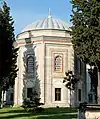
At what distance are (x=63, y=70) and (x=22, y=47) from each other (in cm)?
719

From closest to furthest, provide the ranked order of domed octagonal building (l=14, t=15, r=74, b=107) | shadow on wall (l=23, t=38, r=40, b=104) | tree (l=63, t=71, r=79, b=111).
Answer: tree (l=63, t=71, r=79, b=111), domed octagonal building (l=14, t=15, r=74, b=107), shadow on wall (l=23, t=38, r=40, b=104)

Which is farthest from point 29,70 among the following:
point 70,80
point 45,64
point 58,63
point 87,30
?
point 87,30

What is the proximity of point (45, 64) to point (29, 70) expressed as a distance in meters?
3.23

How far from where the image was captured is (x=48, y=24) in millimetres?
53812

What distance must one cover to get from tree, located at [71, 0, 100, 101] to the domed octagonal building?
19654 mm

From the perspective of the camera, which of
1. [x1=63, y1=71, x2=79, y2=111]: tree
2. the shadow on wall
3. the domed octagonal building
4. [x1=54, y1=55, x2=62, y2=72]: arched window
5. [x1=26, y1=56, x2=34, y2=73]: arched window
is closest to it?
[x1=63, y1=71, x2=79, y2=111]: tree

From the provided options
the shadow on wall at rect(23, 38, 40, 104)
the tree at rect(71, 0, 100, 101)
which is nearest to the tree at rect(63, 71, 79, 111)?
the shadow on wall at rect(23, 38, 40, 104)

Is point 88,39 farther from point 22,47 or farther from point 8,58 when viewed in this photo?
point 22,47

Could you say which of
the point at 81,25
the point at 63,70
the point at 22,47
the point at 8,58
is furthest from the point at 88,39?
the point at 22,47

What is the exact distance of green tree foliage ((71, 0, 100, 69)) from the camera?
89.9 ft

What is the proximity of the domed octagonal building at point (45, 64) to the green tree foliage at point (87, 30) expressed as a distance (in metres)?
19.7

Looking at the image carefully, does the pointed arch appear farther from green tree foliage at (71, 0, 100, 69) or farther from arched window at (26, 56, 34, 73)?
green tree foliage at (71, 0, 100, 69)

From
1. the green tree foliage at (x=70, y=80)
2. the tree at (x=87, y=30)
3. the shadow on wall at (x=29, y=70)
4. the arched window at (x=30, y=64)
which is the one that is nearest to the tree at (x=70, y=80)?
the green tree foliage at (x=70, y=80)

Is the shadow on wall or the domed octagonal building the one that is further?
the shadow on wall
